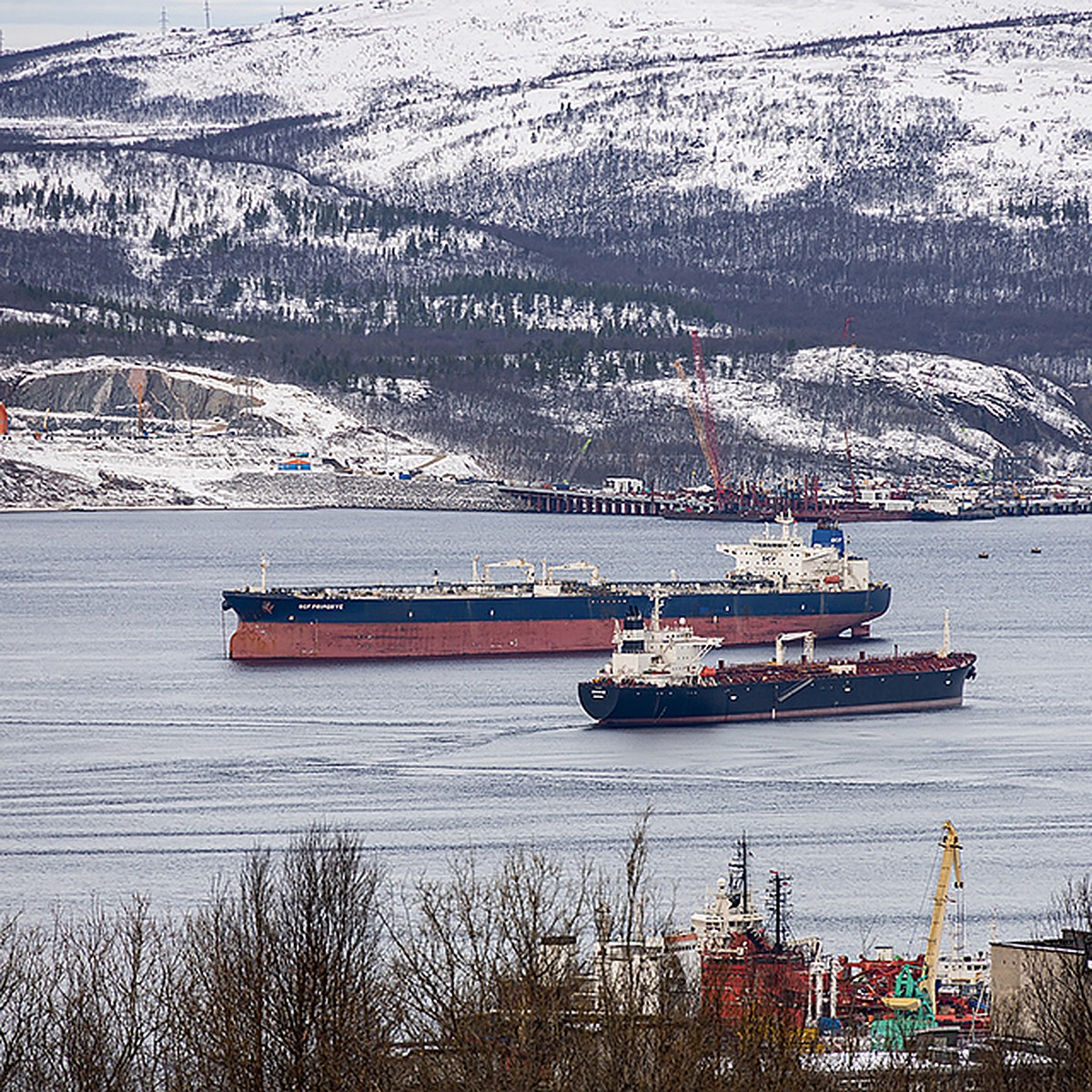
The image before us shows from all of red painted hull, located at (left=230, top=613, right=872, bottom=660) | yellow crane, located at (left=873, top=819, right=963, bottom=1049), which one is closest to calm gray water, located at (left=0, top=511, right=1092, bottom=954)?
red painted hull, located at (left=230, top=613, right=872, bottom=660)

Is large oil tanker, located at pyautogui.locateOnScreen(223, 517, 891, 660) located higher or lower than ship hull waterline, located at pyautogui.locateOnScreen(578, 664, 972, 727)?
higher

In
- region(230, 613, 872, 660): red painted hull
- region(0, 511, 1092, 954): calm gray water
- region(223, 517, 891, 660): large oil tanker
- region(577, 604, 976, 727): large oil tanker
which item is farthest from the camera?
region(223, 517, 891, 660): large oil tanker

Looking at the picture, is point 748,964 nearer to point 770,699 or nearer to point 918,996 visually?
point 918,996

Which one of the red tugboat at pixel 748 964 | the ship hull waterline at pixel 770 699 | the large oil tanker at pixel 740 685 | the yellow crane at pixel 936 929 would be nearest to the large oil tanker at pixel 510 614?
the large oil tanker at pixel 740 685

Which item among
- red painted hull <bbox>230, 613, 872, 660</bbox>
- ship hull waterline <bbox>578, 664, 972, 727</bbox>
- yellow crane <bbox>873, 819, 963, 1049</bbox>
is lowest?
yellow crane <bbox>873, 819, 963, 1049</bbox>

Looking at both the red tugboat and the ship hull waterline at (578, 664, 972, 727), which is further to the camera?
the ship hull waterline at (578, 664, 972, 727)

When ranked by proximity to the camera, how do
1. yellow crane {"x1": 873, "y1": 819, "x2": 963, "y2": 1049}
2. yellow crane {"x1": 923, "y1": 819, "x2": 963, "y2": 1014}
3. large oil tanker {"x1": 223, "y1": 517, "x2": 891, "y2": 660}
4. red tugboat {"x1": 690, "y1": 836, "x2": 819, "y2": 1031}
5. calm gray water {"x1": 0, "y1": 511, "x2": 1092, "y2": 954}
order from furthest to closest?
large oil tanker {"x1": 223, "y1": 517, "x2": 891, "y2": 660} → calm gray water {"x1": 0, "y1": 511, "x2": 1092, "y2": 954} → yellow crane {"x1": 923, "y1": 819, "x2": 963, "y2": 1014} → yellow crane {"x1": 873, "y1": 819, "x2": 963, "y2": 1049} → red tugboat {"x1": 690, "y1": 836, "x2": 819, "y2": 1031}

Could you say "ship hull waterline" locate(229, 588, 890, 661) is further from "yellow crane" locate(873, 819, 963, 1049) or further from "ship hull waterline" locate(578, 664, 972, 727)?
A: "yellow crane" locate(873, 819, 963, 1049)
